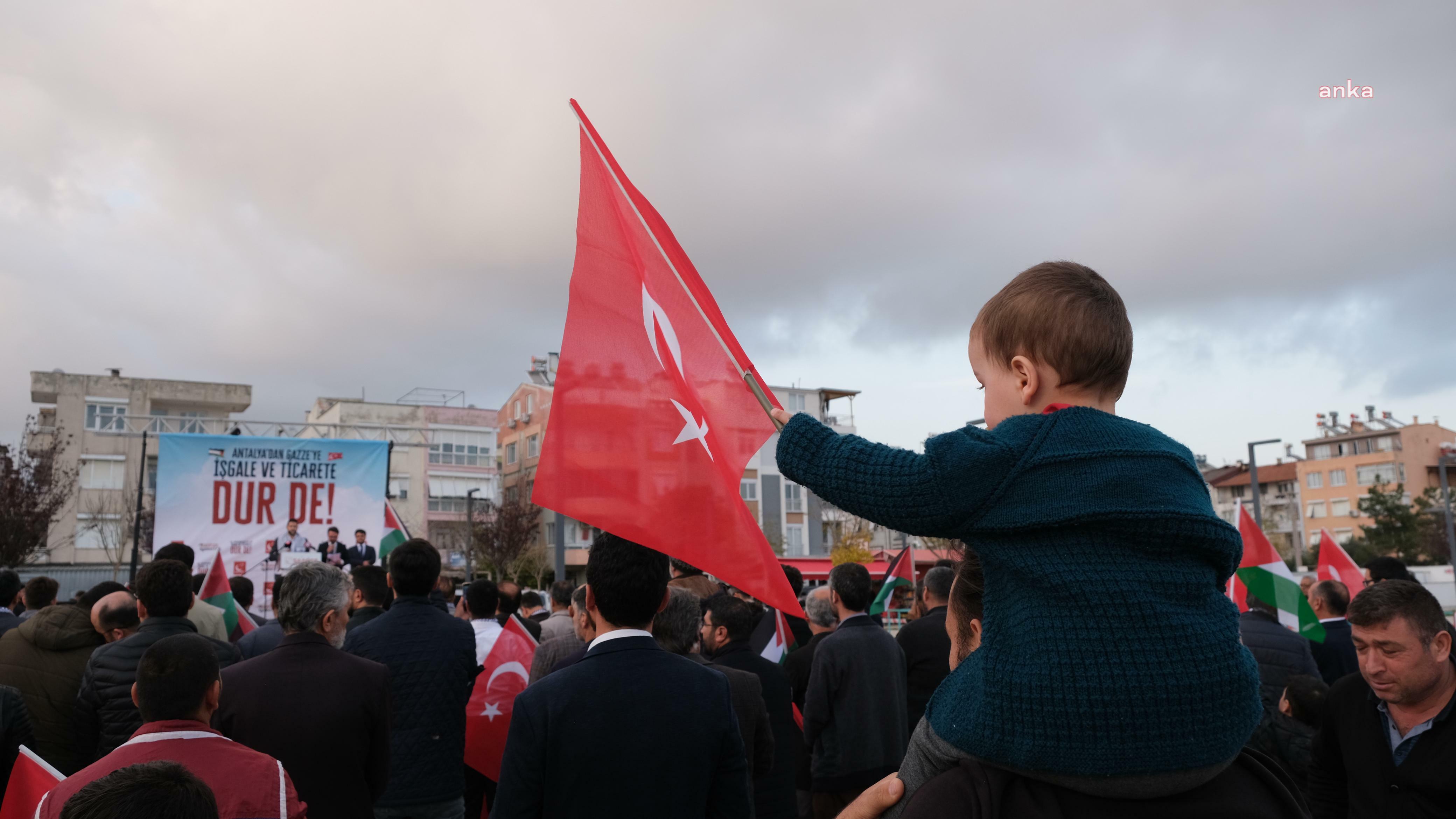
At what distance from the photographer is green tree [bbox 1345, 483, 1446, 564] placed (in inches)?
2120

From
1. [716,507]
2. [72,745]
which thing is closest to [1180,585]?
[716,507]

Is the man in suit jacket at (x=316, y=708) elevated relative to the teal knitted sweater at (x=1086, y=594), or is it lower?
lower

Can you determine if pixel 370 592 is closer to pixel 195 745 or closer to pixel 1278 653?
pixel 195 745

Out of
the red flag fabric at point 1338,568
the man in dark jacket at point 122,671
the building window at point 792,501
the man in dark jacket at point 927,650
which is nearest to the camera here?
the man in dark jacket at point 122,671

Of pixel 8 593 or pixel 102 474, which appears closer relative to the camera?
pixel 8 593

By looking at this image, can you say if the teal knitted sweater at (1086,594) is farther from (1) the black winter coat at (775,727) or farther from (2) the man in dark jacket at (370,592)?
(2) the man in dark jacket at (370,592)

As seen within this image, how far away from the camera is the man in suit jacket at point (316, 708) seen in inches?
166

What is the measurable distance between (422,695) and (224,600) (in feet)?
15.5

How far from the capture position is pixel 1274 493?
9600 cm

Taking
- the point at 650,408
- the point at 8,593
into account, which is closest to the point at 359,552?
the point at 8,593

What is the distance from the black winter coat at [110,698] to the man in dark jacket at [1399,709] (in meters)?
5.11

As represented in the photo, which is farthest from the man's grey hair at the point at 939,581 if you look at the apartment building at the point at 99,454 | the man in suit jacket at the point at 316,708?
the apartment building at the point at 99,454

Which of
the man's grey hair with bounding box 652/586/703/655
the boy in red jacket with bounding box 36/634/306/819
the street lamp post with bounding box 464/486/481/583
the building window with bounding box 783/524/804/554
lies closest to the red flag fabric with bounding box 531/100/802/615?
the boy in red jacket with bounding box 36/634/306/819

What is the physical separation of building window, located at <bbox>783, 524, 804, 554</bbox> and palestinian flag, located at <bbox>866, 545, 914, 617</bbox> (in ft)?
173
